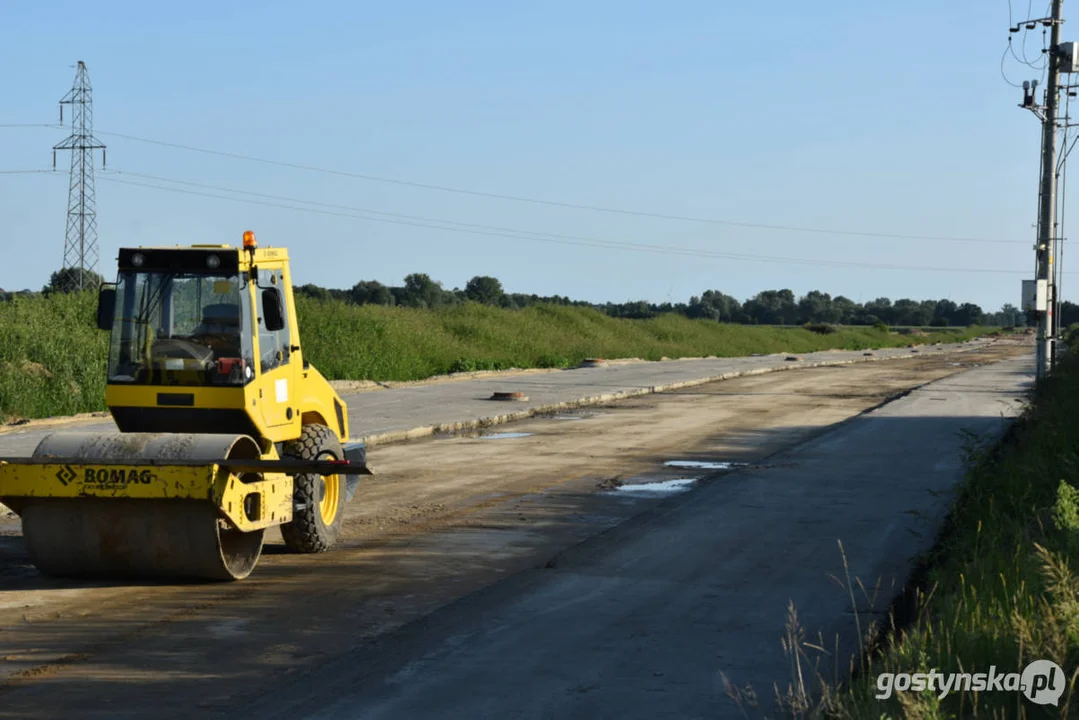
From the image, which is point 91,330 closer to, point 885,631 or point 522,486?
point 522,486

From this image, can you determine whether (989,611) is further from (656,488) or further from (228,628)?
(656,488)

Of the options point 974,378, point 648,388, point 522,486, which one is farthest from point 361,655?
point 974,378

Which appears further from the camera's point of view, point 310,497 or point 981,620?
point 310,497

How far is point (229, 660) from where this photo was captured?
814 centimetres

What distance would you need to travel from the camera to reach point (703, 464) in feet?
63.3

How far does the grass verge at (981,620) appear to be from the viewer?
6.11 metres

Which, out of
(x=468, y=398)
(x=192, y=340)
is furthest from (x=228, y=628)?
(x=468, y=398)

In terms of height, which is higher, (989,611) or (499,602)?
(989,611)

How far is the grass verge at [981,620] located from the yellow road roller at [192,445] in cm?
419

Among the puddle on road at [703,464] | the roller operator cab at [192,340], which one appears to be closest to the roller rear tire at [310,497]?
the roller operator cab at [192,340]

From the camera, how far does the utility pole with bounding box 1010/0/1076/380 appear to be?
109ft

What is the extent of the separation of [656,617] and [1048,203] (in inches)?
1091

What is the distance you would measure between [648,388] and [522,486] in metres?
20.6

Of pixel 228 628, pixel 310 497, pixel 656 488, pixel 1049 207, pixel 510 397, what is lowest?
pixel 228 628
